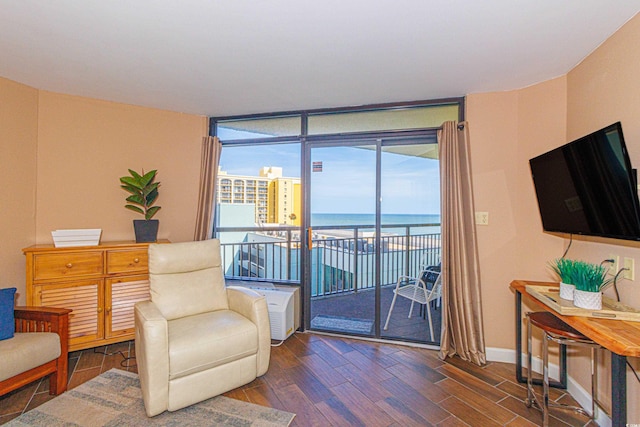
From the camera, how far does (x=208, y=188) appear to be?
3342mm

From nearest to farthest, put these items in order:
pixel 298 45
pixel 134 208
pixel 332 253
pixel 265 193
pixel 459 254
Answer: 1. pixel 298 45
2. pixel 459 254
3. pixel 134 208
4. pixel 265 193
5. pixel 332 253

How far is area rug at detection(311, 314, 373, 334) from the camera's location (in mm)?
3201

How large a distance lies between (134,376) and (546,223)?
3.38 m

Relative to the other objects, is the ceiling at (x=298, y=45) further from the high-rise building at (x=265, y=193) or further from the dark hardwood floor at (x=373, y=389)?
the dark hardwood floor at (x=373, y=389)

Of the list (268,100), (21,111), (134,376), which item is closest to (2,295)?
A: (134,376)

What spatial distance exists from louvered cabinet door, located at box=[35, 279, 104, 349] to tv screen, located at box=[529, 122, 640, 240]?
3.70 meters

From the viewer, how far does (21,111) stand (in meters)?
2.63

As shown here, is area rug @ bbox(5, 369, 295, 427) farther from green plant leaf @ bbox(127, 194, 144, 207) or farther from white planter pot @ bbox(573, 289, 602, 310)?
white planter pot @ bbox(573, 289, 602, 310)

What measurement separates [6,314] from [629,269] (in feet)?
12.8

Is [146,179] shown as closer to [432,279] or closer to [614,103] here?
[432,279]

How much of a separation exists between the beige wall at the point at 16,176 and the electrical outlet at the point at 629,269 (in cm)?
451

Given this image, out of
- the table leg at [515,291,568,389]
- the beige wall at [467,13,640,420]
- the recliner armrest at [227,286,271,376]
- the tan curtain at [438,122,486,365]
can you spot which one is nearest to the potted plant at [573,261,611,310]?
the beige wall at [467,13,640,420]

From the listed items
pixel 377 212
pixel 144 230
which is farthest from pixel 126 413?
pixel 377 212

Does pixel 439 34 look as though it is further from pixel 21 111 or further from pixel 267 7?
pixel 21 111
